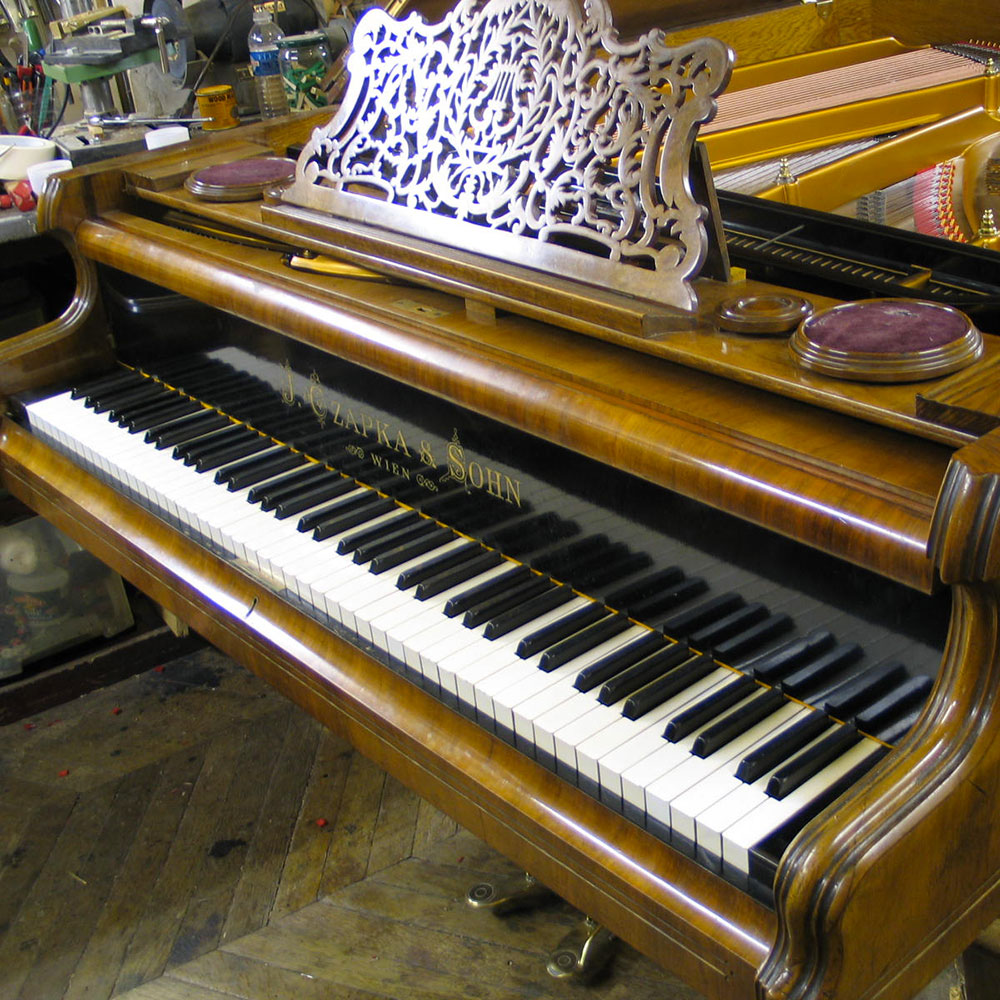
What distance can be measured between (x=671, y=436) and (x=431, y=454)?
588 millimetres

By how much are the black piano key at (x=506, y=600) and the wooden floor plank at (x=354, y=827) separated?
→ 118cm

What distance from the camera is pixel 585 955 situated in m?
2.23

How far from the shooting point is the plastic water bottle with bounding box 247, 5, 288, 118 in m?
2.90

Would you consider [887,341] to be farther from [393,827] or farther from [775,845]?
[393,827]

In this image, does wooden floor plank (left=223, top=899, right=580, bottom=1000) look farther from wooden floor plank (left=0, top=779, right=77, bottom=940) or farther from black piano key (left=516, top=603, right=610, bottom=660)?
black piano key (left=516, top=603, right=610, bottom=660)

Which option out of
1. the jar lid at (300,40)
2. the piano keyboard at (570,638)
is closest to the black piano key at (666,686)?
the piano keyboard at (570,638)

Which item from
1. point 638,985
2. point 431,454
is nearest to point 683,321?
point 431,454

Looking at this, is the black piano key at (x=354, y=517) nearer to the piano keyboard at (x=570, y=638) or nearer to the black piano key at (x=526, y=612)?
the piano keyboard at (x=570, y=638)

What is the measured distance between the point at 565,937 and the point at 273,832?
0.78m

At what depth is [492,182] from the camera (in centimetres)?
169

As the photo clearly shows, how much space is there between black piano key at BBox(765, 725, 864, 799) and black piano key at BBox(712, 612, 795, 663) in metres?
0.14

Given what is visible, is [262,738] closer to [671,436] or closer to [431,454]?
[431,454]

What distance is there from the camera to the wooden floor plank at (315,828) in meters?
2.56

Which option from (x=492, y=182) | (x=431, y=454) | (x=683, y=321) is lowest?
(x=431, y=454)
